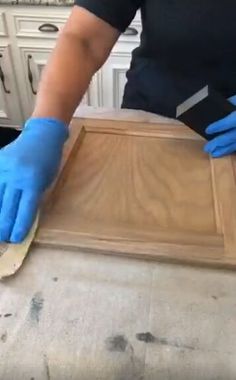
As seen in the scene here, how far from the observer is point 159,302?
0.42 meters

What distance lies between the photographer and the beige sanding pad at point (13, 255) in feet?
1.47

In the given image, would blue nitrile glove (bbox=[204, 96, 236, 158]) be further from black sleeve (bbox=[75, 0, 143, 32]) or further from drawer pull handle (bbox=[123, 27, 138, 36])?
drawer pull handle (bbox=[123, 27, 138, 36])

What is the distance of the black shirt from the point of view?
2.33 feet

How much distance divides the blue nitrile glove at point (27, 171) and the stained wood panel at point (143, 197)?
0.02 meters

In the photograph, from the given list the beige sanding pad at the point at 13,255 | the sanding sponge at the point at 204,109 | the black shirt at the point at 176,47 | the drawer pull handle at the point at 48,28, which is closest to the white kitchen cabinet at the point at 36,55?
the drawer pull handle at the point at 48,28

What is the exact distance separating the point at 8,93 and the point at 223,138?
122 centimetres

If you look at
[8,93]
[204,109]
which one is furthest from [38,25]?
[204,109]

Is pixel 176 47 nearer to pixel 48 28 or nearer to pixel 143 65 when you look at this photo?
pixel 143 65

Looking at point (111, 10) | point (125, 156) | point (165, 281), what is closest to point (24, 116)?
point (111, 10)

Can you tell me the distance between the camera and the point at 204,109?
0.62 m

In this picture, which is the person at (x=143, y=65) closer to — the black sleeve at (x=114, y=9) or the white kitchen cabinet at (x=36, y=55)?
the black sleeve at (x=114, y=9)

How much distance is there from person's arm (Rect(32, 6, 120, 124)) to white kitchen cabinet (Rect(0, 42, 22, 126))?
0.89 meters

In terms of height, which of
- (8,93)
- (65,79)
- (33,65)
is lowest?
(8,93)

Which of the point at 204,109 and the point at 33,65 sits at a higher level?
the point at 204,109
